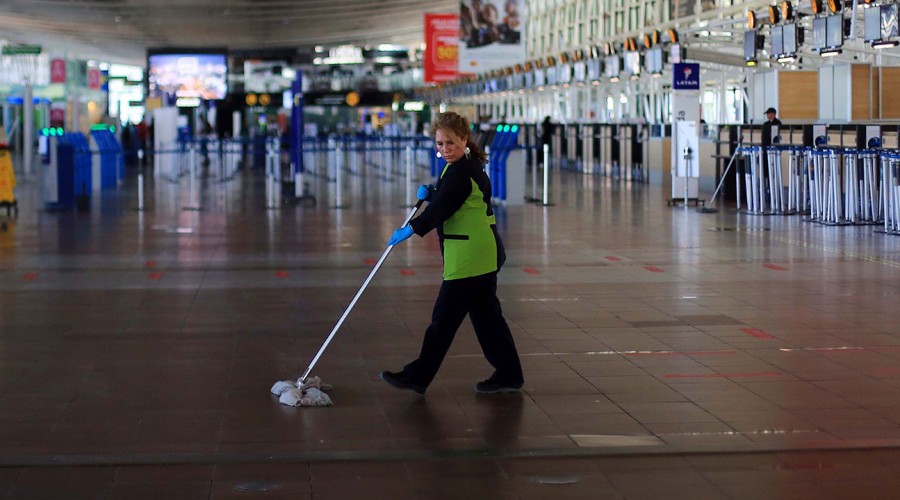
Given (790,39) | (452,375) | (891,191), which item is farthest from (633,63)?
(452,375)

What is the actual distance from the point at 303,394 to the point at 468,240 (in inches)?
45.0

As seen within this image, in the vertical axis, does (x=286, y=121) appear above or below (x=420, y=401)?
above

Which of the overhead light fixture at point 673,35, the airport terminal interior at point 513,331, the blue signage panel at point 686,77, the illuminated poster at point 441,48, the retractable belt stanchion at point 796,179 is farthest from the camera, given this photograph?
the illuminated poster at point 441,48

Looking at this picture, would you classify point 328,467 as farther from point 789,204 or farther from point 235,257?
point 789,204

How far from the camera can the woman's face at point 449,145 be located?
6.89 meters

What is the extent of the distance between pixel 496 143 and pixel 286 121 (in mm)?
25665

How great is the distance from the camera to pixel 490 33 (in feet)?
106

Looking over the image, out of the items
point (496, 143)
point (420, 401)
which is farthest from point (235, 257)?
point (496, 143)

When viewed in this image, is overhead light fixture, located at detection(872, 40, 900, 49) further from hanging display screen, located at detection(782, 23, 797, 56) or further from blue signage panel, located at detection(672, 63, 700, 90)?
blue signage panel, located at detection(672, 63, 700, 90)

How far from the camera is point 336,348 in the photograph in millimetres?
8453

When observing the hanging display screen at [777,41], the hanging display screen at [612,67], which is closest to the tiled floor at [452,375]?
the hanging display screen at [777,41]

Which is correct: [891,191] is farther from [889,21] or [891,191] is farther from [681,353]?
[681,353]

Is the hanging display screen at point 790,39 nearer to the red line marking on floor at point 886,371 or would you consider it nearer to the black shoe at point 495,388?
the red line marking on floor at point 886,371

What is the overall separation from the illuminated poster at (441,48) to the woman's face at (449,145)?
30983 mm
